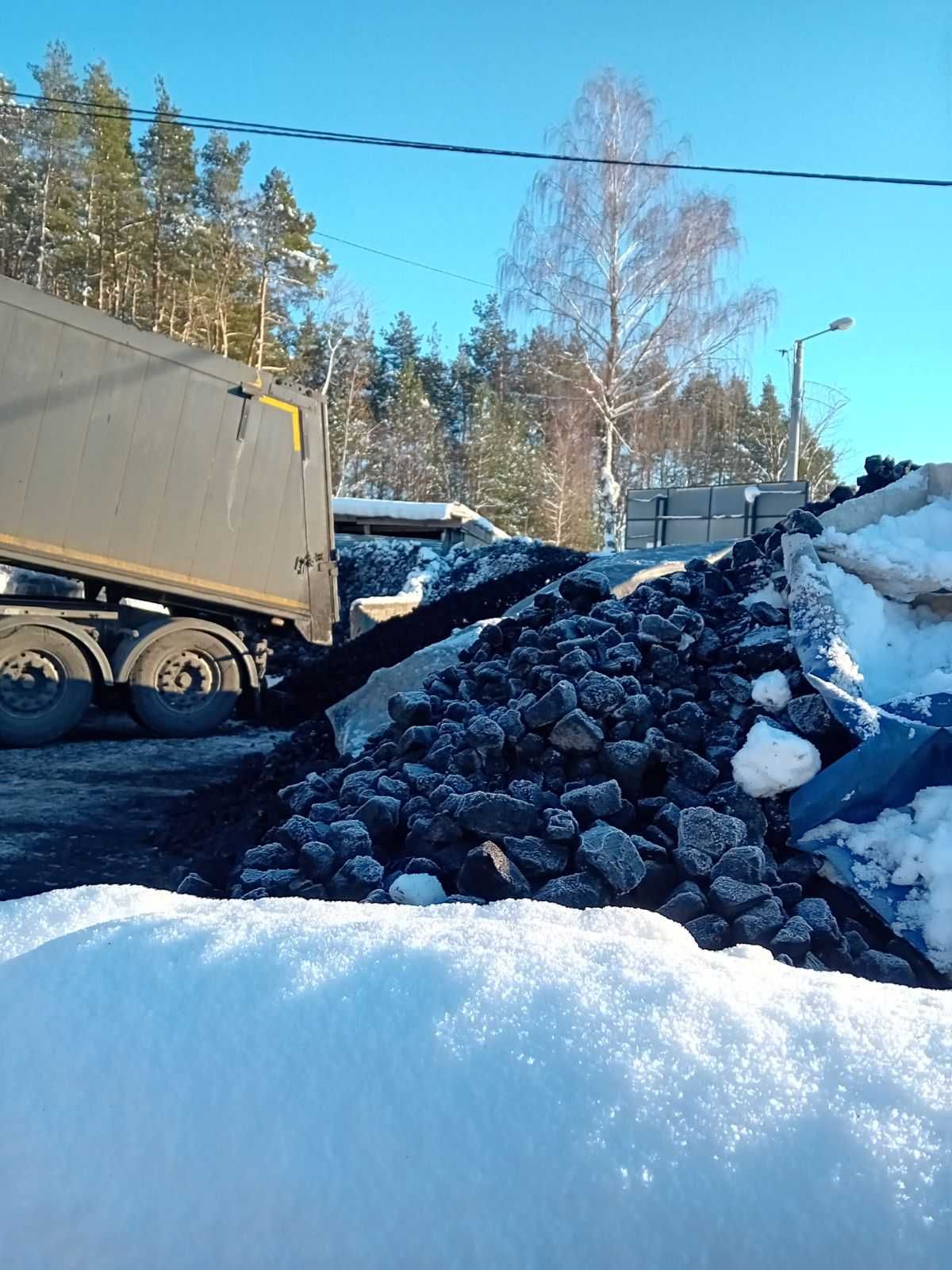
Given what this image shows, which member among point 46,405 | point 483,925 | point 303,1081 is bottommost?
point 303,1081

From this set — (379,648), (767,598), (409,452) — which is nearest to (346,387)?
(409,452)

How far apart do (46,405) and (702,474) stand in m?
38.4

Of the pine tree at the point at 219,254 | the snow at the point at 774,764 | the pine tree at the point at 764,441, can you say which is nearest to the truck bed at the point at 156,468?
the snow at the point at 774,764

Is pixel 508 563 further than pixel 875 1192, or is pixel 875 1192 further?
pixel 508 563

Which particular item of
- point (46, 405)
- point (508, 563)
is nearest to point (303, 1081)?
point (46, 405)

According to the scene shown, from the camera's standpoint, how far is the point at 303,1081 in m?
1.14

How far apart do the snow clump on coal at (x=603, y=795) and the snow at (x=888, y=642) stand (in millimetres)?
288

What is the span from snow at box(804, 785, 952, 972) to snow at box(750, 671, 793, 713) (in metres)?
0.65

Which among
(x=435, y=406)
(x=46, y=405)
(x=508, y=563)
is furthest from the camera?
(x=435, y=406)

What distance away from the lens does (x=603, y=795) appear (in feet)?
10.8

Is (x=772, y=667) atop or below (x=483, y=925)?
atop

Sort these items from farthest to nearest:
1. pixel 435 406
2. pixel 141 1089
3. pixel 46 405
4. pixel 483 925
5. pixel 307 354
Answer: pixel 435 406 → pixel 307 354 → pixel 46 405 → pixel 483 925 → pixel 141 1089

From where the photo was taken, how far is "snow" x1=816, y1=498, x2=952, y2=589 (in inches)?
171

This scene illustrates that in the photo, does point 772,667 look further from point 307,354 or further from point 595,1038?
point 307,354
